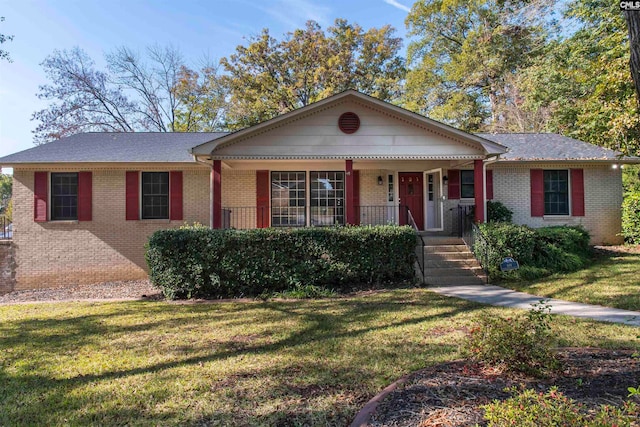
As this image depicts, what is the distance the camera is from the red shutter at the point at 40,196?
41.1ft

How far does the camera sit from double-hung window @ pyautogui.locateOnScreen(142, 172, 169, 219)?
1300 cm

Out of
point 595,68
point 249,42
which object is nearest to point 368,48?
point 249,42

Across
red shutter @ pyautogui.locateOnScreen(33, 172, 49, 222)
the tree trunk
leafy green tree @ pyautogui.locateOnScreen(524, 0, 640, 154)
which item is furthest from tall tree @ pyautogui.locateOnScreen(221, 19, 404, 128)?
the tree trunk

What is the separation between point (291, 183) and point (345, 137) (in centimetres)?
332

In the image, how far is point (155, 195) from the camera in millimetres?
13039

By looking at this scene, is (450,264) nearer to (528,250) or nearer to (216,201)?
(528,250)

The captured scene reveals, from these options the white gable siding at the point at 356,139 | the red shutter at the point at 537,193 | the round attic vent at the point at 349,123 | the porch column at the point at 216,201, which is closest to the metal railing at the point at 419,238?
the white gable siding at the point at 356,139

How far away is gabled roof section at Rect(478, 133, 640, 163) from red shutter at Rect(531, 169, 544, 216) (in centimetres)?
64

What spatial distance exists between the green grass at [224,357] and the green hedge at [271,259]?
1.36m

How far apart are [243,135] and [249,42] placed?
19.9 metres

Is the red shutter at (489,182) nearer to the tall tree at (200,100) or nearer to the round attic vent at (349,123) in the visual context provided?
the round attic vent at (349,123)

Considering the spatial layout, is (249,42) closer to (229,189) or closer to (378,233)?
(229,189)

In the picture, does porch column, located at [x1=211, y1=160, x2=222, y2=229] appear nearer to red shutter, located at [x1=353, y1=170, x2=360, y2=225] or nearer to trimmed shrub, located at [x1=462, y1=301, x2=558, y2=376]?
red shutter, located at [x1=353, y1=170, x2=360, y2=225]

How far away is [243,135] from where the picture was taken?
1070cm
